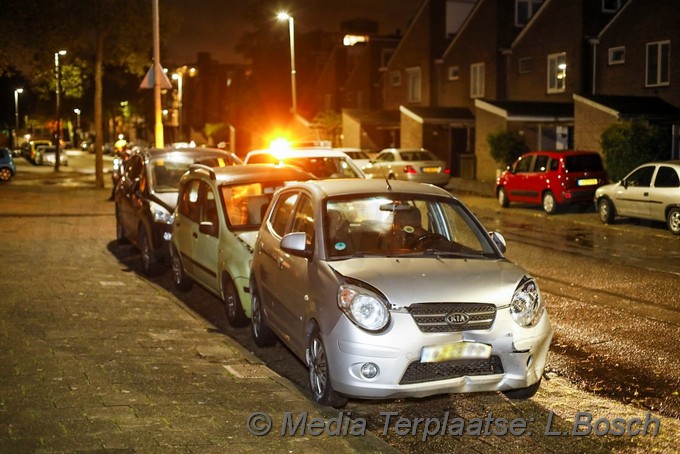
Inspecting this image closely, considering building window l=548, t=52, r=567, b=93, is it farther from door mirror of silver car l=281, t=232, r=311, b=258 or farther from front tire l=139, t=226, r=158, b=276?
door mirror of silver car l=281, t=232, r=311, b=258

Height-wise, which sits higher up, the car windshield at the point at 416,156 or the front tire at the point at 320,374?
the car windshield at the point at 416,156

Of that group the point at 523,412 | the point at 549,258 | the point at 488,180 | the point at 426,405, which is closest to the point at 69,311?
the point at 426,405

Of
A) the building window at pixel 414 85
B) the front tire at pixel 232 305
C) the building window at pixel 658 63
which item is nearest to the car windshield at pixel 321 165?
the front tire at pixel 232 305

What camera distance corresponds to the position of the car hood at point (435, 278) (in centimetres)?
640

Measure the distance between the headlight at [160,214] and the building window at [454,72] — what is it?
34.6 m

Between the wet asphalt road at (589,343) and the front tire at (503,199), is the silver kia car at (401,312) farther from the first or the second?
the front tire at (503,199)

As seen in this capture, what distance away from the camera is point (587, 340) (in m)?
9.20

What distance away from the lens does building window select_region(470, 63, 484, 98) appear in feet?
146

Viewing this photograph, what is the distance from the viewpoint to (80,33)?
119 ft

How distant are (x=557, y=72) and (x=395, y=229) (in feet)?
109

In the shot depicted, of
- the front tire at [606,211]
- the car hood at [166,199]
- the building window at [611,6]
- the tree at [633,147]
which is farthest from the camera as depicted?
the building window at [611,6]

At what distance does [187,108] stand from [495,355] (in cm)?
10796

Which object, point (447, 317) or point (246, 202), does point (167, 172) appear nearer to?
point (246, 202)

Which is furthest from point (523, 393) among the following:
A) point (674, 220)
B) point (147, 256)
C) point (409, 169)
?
point (409, 169)
